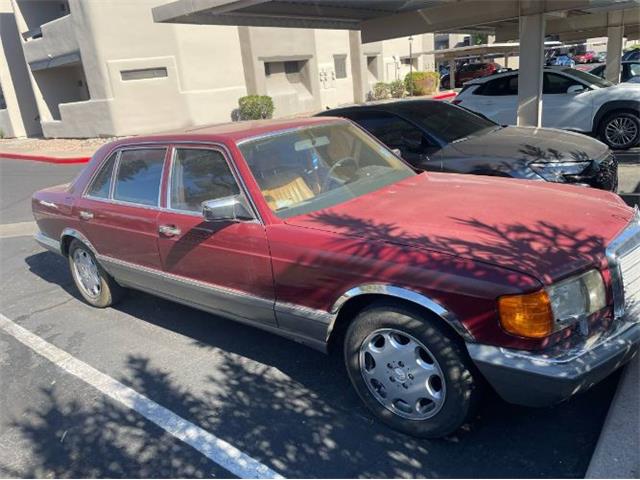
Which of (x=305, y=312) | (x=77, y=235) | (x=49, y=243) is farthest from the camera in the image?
(x=49, y=243)

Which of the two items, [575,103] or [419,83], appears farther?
[419,83]

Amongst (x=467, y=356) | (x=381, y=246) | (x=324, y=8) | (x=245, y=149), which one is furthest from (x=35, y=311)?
(x=324, y=8)

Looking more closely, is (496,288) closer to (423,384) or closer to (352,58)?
(423,384)

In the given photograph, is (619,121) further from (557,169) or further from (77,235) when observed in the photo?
(77,235)

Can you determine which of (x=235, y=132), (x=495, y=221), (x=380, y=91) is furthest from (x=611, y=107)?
(x=380, y=91)

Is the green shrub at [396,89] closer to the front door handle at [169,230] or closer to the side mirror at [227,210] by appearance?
the front door handle at [169,230]

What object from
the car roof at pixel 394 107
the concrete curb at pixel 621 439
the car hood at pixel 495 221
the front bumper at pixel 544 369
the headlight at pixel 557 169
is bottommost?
the concrete curb at pixel 621 439

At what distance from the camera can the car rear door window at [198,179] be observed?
359 centimetres

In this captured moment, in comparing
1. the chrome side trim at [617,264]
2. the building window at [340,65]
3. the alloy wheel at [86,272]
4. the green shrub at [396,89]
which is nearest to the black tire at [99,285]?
the alloy wheel at [86,272]

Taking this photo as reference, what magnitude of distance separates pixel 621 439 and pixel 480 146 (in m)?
4.00

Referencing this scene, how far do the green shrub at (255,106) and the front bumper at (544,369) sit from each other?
19.0 meters

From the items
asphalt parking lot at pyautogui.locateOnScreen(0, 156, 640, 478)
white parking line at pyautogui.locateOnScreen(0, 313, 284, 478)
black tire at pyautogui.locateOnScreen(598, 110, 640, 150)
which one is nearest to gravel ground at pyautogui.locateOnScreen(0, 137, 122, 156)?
white parking line at pyautogui.locateOnScreen(0, 313, 284, 478)

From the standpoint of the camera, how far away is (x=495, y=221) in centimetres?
297

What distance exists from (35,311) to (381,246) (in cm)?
399
